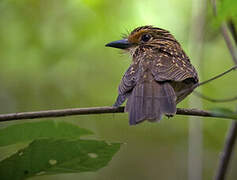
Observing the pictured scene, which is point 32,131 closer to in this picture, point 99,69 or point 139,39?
point 139,39

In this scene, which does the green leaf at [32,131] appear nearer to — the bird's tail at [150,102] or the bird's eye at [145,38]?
the bird's tail at [150,102]

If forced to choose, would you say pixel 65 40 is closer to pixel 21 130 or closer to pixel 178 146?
pixel 178 146

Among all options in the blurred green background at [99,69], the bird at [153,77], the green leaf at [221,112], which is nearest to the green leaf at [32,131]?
the green leaf at [221,112]

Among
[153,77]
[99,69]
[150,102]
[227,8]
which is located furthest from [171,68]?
[99,69]

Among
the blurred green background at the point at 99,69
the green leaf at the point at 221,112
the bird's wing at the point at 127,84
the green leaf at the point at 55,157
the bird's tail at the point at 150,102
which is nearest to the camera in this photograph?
the green leaf at the point at 221,112

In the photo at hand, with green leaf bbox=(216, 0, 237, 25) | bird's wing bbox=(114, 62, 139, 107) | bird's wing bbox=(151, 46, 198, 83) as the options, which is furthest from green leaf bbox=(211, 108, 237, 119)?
bird's wing bbox=(151, 46, 198, 83)
